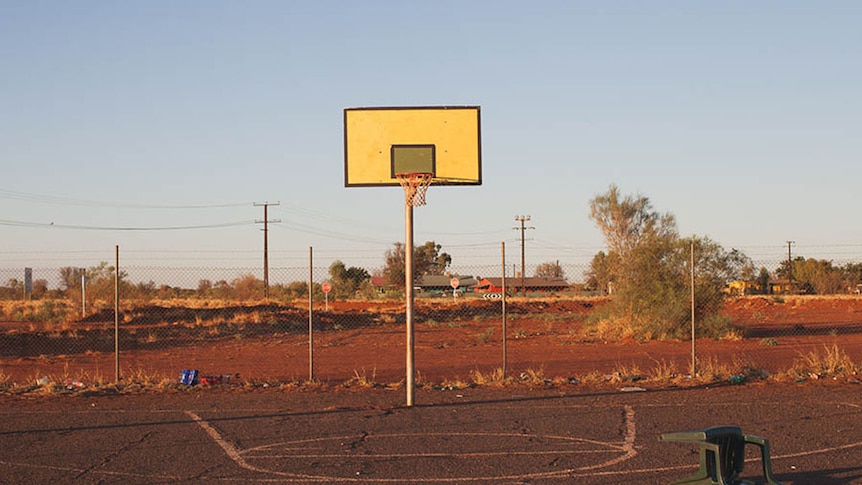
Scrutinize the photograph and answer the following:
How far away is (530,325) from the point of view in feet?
139

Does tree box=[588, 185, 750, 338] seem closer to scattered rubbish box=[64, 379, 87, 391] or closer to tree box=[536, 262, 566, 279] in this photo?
tree box=[536, 262, 566, 279]

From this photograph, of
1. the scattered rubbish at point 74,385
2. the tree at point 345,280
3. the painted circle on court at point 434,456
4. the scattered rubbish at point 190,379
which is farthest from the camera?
the tree at point 345,280

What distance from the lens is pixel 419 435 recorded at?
11.0 meters

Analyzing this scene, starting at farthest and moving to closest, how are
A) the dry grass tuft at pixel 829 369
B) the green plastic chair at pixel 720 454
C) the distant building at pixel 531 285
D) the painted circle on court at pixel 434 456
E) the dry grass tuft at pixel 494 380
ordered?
the distant building at pixel 531 285, the dry grass tuft at pixel 829 369, the dry grass tuft at pixel 494 380, the painted circle on court at pixel 434 456, the green plastic chair at pixel 720 454

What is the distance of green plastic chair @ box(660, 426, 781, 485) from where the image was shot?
23.0ft

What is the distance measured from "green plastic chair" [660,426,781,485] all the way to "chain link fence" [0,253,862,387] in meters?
7.67

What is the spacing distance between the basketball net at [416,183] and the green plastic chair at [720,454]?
7255 millimetres

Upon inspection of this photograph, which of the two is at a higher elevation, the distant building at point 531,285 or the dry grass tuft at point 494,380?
the distant building at point 531,285

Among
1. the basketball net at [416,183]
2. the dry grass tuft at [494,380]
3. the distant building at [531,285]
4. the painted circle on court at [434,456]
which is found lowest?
the painted circle on court at [434,456]

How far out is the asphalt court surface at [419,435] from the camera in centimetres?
900

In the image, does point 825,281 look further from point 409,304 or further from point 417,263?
point 409,304

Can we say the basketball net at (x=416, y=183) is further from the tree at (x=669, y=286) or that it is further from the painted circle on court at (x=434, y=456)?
the tree at (x=669, y=286)

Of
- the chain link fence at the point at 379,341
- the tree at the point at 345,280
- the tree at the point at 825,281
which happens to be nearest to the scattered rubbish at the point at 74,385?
the chain link fence at the point at 379,341

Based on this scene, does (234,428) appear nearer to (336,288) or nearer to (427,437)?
(427,437)
